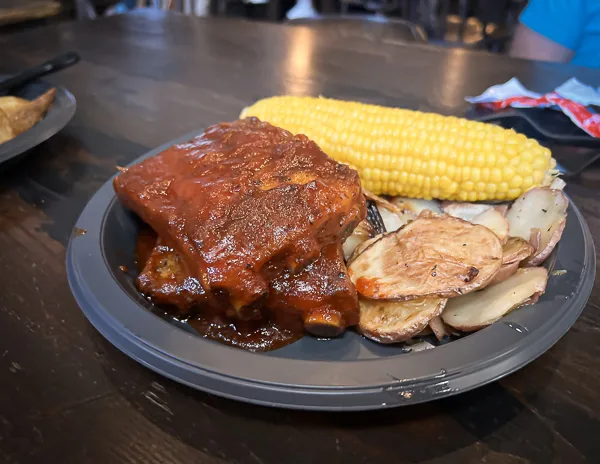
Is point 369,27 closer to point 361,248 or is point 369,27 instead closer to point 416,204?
point 416,204

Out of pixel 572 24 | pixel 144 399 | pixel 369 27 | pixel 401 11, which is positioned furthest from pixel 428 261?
pixel 401 11

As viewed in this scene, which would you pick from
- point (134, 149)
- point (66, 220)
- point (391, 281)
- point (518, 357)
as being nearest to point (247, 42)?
point (134, 149)

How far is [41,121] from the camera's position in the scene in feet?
5.70

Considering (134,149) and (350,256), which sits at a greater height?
(350,256)

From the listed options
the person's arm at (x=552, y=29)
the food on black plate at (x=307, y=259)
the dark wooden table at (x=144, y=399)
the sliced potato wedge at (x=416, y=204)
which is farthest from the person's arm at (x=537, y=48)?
the food on black plate at (x=307, y=259)

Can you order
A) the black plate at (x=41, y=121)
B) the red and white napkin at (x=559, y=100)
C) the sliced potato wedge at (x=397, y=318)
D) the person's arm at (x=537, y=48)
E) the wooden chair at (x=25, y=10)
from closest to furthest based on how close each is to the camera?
the sliced potato wedge at (x=397, y=318), the black plate at (x=41, y=121), the red and white napkin at (x=559, y=100), the person's arm at (x=537, y=48), the wooden chair at (x=25, y=10)

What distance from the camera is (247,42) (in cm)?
315

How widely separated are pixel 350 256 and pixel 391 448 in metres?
0.46

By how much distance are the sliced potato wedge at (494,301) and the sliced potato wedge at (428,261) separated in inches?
2.2

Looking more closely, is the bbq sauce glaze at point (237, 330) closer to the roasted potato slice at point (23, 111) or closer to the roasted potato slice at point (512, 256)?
the roasted potato slice at point (512, 256)

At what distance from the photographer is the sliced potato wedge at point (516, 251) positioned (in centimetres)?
105

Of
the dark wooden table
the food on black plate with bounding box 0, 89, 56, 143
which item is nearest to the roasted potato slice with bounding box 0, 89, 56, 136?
the food on black plate with bounding box 0, 89, 56, 143

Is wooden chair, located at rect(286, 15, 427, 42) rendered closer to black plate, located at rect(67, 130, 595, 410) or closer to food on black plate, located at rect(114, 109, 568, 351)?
food on black plate, located at rect(114, 109, 568, 351)

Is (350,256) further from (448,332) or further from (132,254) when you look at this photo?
(132,254)
